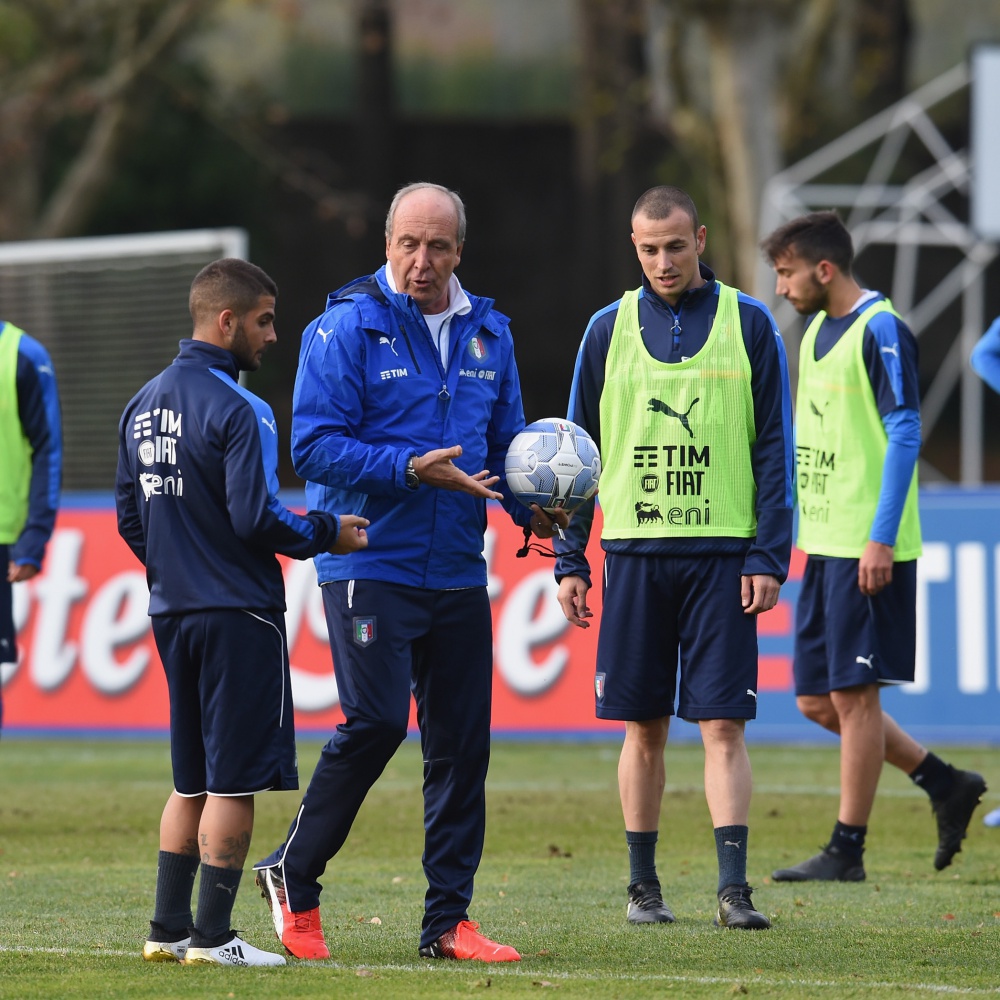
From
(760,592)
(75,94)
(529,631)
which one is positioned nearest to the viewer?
(760,592)

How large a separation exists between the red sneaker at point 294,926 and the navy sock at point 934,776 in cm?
316

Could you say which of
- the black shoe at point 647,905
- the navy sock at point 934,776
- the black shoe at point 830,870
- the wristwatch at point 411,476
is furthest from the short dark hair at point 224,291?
the navy sock at point 934,776

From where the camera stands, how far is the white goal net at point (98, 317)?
619 inches

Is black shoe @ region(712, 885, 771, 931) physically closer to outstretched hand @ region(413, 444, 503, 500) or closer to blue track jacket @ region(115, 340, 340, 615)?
outstretched hand @ region(413, 444, 503, 500)

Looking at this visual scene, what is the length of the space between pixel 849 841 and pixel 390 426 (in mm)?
2985

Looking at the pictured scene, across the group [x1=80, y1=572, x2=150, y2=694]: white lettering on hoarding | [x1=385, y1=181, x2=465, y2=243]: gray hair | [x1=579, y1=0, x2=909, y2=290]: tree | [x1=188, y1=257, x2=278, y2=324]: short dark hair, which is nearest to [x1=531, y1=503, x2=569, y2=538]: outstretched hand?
[x1=385, y1=181, x2=465, y2=243]: gray hair

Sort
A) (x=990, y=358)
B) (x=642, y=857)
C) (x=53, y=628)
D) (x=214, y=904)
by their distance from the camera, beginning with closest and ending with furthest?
1. (x=214, y=904)
2. (x=642, y=857)
3. (x=990, y=358)
4. (x=53, y=628)

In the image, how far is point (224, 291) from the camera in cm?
578

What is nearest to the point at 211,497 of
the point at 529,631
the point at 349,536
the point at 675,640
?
the point at 349,536

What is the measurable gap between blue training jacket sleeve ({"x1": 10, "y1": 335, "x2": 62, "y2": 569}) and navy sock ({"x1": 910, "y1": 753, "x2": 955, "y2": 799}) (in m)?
4.04

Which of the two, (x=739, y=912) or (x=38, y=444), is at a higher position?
(x=38, y=444)

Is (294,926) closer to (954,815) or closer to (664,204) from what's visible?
(664,204)

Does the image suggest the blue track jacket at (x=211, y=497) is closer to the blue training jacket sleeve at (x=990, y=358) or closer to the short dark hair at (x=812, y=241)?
the short dark hair at (x=812, y=241)

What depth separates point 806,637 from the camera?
7934mm
